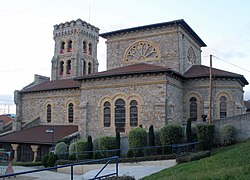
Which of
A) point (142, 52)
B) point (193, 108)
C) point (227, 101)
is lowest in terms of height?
point (193, 108)

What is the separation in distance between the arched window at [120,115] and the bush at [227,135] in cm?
817

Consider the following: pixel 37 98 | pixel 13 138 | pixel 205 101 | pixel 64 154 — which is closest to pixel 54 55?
pixel 37 98

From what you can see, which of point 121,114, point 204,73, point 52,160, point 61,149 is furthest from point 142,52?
point 52,160

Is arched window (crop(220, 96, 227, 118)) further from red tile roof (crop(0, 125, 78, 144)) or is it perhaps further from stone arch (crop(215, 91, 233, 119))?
red tile roof (crop(0, 125, 78, 144))

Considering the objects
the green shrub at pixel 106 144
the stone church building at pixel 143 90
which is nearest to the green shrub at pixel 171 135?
the stone church building at pixel 143 90

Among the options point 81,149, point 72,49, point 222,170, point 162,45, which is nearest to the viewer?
point 222,170

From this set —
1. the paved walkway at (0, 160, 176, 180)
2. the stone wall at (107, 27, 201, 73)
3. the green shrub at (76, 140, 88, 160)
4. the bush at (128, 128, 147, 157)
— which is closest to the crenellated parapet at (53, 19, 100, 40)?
the stone wall at (107, 27, 201, 73)

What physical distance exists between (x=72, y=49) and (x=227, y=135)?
30538 millimetres

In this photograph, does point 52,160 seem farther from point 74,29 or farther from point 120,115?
point 74,29

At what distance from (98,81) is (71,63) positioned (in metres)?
19.2

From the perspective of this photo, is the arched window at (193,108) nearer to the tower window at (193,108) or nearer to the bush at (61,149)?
the tower window at (193,108)

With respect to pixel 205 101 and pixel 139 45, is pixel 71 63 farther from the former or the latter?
pixel 205 101

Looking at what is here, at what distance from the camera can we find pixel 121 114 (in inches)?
918

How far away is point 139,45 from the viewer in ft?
89.8
